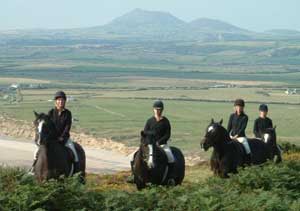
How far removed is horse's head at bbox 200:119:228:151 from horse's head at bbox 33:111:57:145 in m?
4.05

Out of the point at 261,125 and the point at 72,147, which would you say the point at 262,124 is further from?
the point at 72,147

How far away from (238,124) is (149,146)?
15.2 ft

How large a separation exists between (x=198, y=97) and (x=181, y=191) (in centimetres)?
9117

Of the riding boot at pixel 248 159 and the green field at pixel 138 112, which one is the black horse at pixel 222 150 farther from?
the green field at pixel 138 112

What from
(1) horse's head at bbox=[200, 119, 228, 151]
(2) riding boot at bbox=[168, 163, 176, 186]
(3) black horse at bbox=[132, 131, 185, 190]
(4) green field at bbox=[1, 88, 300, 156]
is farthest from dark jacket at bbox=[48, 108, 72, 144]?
(4) green field at bbox=[1, 88, 300, 156]

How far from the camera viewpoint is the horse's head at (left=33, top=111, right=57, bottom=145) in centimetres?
1548

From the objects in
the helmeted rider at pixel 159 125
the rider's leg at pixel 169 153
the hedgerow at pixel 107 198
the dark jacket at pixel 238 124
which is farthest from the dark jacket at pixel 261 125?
the hedgerow at pixel 107 198

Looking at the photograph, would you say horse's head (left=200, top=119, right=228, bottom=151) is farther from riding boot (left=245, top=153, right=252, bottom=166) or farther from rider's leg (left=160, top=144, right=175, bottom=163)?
riding boot (left=245, top=153, right=252, bottom=166)

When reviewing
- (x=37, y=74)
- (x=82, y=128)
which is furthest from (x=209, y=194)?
(x=37, y=74)

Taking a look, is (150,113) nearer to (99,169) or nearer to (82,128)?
(82,128)

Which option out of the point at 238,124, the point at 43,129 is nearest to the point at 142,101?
the point at 238,124

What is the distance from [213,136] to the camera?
17859mm

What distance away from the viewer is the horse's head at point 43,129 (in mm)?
15484

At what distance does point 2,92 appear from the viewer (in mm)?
109625
